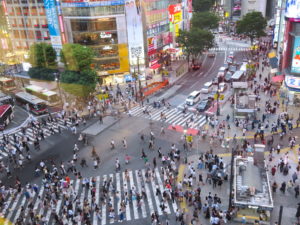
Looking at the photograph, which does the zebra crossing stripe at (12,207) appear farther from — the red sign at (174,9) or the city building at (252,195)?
the red sign at (174,9)

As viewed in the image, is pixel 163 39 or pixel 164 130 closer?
pixel 164 130

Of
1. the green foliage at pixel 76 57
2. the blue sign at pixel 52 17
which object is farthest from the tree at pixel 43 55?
the green foliage at pixel 76 57

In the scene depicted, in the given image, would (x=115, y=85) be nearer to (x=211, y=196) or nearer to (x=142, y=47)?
(x=142, y=47)

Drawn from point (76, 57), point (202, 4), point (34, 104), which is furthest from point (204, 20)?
point (34, 104)

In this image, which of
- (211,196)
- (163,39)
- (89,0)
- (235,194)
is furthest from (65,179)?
(163,39)

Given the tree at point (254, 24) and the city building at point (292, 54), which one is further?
the tree at point (254, 24)
